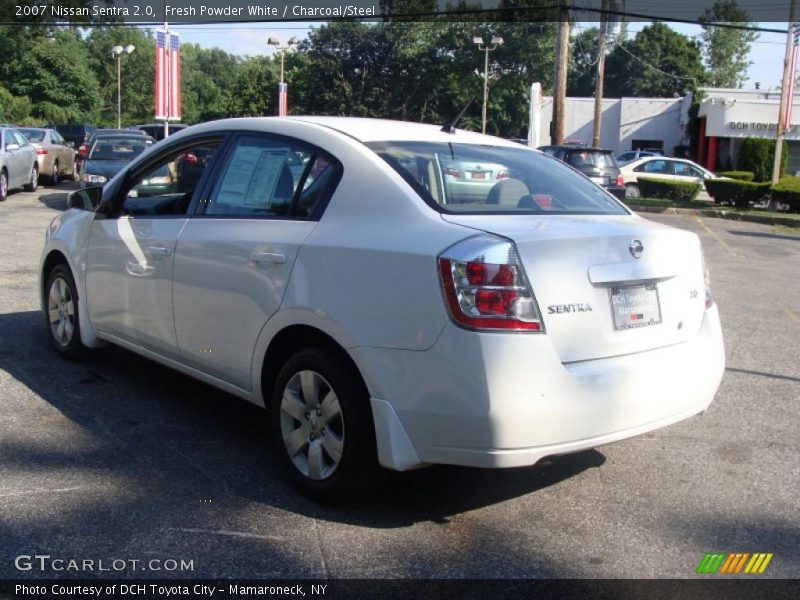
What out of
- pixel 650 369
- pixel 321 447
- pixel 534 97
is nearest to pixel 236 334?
pixel 321 447

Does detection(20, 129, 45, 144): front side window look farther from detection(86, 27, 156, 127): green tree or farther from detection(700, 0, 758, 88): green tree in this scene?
detection(700, 0, 758, 88): green tree

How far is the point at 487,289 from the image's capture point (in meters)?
3.46

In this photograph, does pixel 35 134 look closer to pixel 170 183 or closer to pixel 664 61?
pixel 170 183

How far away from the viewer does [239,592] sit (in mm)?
3246

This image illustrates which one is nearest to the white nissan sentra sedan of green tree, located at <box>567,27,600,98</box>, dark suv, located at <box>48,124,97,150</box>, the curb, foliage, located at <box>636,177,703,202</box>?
the curb

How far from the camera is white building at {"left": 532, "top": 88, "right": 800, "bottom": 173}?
42.9 metres

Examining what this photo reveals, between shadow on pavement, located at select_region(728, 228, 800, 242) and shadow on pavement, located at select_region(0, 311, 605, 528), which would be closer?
shadow on pavement, located at select_region(0, 311, 605, 528)

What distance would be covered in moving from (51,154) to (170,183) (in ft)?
63.9

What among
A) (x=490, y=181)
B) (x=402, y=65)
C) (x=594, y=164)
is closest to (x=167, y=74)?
(x=594, y=164)

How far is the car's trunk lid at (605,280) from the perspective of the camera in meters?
3.56

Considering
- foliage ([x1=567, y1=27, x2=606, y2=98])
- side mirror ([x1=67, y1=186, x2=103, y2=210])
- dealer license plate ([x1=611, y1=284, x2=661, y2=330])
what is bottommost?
dealer license plate ([x1=611, y1=284, x2=661, y2=330])

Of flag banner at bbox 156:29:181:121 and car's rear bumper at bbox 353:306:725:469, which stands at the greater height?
flag banner at bbox 156:29:181:121

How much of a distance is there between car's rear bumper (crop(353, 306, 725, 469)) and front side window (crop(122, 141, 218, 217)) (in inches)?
74.4

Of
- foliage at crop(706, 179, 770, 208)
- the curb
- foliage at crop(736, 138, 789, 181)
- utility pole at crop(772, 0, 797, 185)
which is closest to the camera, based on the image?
the curb
